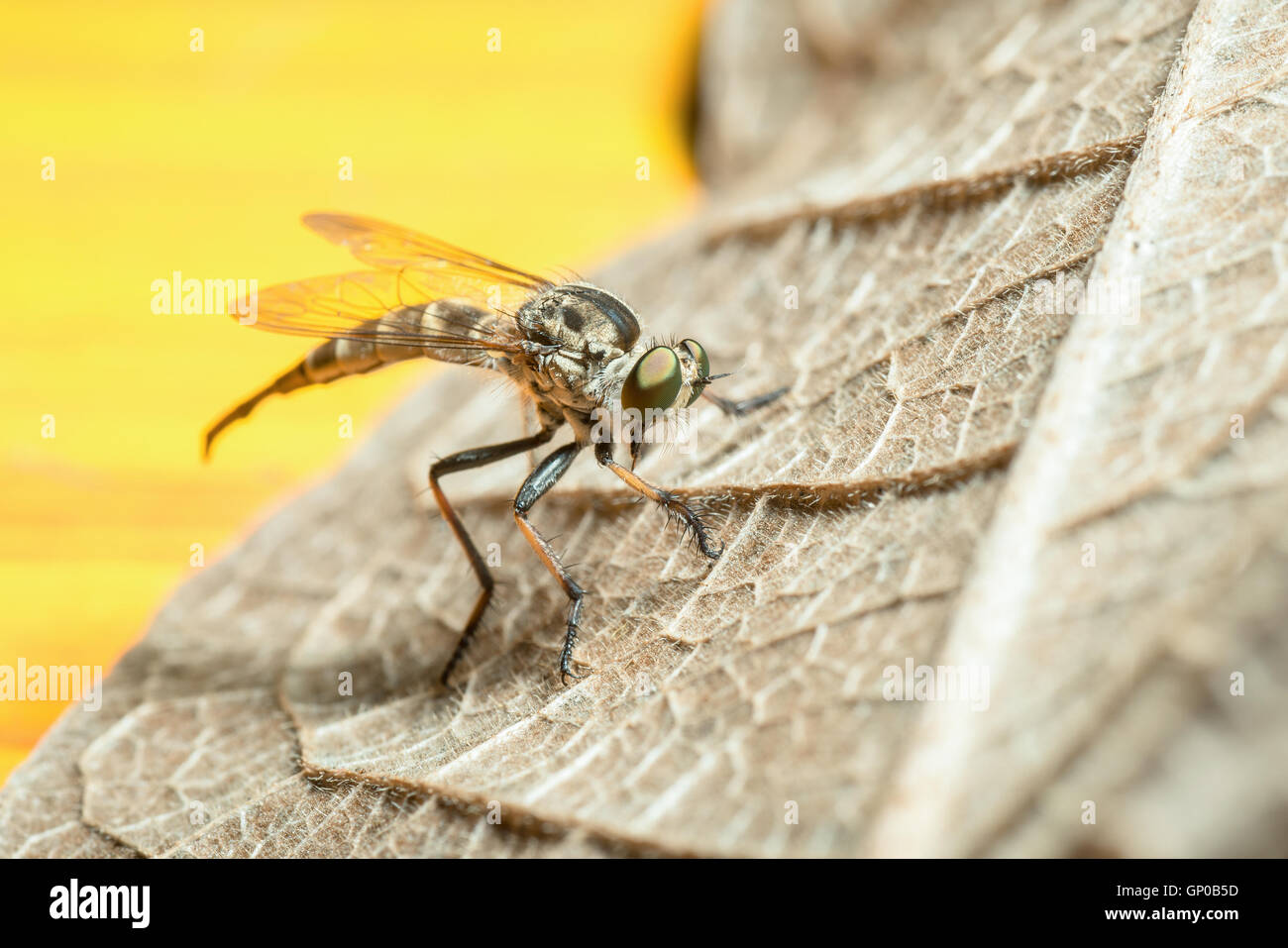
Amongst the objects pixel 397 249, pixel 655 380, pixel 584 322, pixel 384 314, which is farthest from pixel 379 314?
pixel 655 380

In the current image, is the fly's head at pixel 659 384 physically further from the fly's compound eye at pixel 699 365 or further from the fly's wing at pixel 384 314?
the fly's wing at pixel 384 314

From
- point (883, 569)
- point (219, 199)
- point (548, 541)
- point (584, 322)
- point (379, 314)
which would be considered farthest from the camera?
point (219, 199)

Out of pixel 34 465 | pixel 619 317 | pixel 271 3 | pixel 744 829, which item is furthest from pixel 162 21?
pixel 744 829

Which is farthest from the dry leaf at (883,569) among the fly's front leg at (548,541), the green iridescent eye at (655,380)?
the green iridescent eye at (655,380)

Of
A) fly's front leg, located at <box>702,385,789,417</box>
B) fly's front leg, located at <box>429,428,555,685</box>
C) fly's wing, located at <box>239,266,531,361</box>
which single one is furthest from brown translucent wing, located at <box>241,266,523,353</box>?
fly's front leg, located at <box>702,385,789,417</box>

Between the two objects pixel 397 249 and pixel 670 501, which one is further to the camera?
pixel 397 249

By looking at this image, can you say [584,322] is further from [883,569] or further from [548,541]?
[883,569]
